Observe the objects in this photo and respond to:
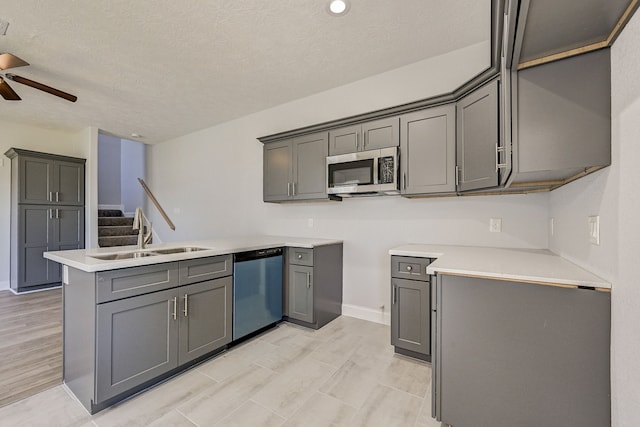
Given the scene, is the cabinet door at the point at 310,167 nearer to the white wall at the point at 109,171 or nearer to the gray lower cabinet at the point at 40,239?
the gray lower cabinet at the point at 40,239

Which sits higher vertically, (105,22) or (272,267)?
(105,22)

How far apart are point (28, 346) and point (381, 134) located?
148 inches

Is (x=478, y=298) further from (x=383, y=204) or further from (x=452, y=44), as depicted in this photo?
(x=452, y=44)

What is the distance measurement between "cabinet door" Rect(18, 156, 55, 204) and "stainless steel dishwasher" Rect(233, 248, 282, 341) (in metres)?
4.19

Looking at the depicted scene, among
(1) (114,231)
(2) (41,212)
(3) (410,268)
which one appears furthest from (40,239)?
(3) (410,268)

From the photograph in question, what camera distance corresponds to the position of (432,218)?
8.84 ft

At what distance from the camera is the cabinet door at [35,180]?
13.7 ft

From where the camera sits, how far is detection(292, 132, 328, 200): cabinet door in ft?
9.75

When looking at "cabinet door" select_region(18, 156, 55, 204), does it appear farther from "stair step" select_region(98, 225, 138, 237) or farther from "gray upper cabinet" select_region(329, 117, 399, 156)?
"gray upper cabinet" select_region(329, 117, 399, 156)

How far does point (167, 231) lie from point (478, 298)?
5.56 m

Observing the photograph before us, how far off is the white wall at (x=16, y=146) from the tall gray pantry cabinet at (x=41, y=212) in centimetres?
17

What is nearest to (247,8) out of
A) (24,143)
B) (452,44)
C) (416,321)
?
(452,44)

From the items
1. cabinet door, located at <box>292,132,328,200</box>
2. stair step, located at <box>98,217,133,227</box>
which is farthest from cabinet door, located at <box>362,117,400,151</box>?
stair step, located at <box>98,217,133,227</box>

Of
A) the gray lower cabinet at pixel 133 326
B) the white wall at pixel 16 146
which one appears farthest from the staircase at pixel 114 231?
the gray lower cabinet at pixel 133 326
